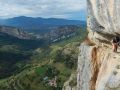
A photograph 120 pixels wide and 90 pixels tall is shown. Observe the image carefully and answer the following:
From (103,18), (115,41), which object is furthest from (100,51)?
(103,18)

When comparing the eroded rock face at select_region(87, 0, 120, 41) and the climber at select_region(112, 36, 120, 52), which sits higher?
the eroded rock face at select_region(87, 0, 120, 41)

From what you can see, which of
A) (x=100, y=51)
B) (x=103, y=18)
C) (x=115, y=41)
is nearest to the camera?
(x=103, y=18)

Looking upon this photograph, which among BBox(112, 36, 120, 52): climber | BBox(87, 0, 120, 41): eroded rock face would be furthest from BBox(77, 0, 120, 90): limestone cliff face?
BBox(112, 36, 120, 52): climber

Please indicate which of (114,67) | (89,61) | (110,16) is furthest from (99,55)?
(110,16)

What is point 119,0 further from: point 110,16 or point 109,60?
point 109,60

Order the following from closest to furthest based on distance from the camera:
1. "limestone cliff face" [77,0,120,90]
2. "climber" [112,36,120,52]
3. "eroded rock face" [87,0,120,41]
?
"eroded rock face" [87,0,120,41]
"limestone cliff face" [77,0,120,90]
"climber" [112,36,120,52]

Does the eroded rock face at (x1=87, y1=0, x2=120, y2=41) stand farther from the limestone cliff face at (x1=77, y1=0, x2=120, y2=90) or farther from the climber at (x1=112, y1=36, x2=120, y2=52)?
the climber at (x1=112, y1=36, x2=120, y2=52)

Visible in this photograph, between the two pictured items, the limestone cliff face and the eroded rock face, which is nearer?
the eroded rock face

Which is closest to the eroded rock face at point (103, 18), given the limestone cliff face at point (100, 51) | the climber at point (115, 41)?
the limestone cliff face at point (100, 51)

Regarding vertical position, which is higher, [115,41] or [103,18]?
[103,18]

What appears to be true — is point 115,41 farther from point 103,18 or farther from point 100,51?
point 100,51
